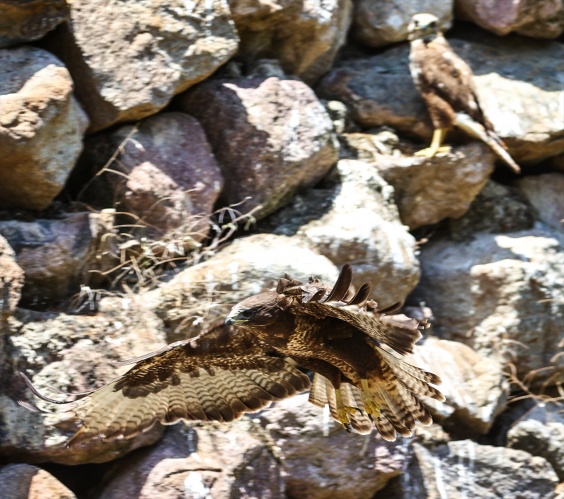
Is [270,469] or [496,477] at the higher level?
[270,469]

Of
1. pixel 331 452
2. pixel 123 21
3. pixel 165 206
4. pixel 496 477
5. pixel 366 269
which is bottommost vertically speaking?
pixel 496 477

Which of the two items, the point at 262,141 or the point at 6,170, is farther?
the point at 262,141

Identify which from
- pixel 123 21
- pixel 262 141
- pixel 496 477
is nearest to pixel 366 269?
pixel 262 141

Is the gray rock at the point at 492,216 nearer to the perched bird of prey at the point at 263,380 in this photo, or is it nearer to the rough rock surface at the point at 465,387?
the rough rock surface at the point at 465,387

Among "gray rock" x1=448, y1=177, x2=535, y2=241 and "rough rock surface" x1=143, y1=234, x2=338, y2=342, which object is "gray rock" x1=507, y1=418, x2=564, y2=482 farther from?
"rough rock surface" x1=143, y1=234, x2=338, y2=342

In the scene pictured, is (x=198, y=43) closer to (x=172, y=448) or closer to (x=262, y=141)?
(x=262, y=141)

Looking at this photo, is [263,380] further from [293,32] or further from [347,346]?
[293,32]

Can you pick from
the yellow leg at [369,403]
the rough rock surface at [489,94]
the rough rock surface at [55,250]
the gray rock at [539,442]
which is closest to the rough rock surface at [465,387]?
the gray rock at [539,442]

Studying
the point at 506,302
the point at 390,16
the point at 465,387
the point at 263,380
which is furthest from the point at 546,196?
the point at 263,380
